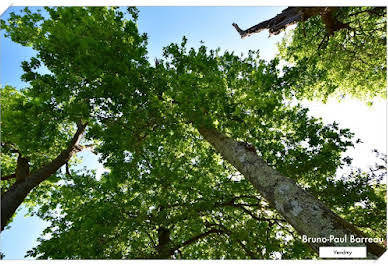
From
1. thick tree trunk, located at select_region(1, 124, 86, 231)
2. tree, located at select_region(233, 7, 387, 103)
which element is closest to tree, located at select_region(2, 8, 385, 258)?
thick tree trunk, located at select_region(1, 124, 86, 231)

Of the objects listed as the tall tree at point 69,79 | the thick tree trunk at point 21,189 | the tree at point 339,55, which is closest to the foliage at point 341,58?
A: the tree at point 339,55

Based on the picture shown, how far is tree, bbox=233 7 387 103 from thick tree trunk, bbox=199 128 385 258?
4.54 meters

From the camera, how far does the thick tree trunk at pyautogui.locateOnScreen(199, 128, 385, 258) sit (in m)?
2.96

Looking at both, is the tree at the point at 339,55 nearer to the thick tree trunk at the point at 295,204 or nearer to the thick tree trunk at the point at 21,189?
the thick tree trunk at the point at 295,204

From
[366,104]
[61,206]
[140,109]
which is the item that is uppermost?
[366,104]

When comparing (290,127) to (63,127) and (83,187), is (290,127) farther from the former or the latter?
(63,127)

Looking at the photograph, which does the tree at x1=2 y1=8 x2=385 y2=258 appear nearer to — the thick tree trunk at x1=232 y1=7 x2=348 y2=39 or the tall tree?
the tall tree

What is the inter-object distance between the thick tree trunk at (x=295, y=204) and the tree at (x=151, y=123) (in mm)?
39

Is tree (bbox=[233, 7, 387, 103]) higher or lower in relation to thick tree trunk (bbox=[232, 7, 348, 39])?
higher

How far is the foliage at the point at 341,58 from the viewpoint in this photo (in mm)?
8812

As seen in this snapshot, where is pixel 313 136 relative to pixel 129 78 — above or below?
below
